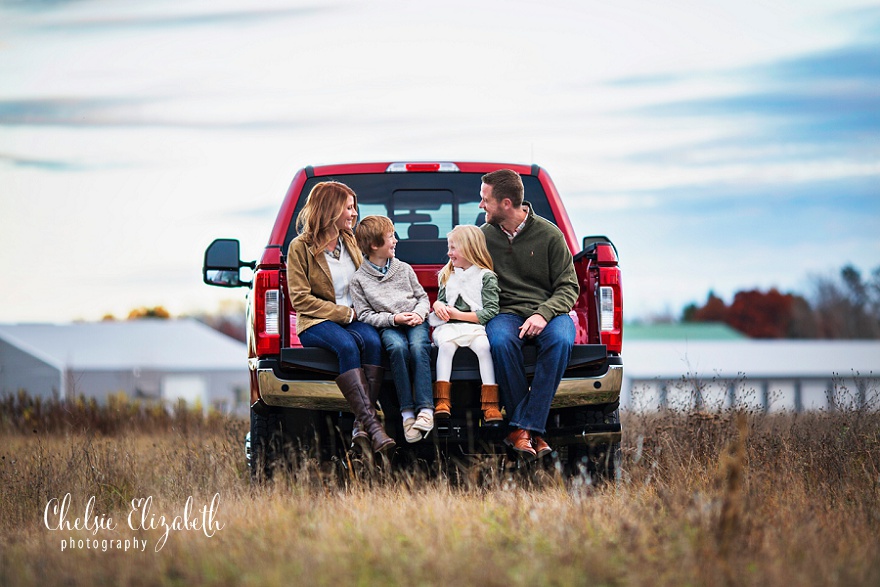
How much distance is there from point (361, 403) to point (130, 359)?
41.1 metres

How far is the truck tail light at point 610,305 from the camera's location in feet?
20.5

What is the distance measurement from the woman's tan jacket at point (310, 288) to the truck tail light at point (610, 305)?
1.44 meters

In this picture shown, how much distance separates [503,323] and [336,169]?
177cm

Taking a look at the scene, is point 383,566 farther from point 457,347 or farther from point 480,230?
point 480,230

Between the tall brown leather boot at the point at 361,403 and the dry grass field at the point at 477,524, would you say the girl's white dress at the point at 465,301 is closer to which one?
the tall brown leather boot at the point at 361,403

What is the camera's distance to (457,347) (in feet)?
20.2

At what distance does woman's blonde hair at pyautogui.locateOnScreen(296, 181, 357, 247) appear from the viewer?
6316mm

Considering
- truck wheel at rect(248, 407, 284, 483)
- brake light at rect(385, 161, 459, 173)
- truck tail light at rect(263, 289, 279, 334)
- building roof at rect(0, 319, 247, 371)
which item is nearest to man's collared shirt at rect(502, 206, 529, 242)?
brake light at rect(385, 161, 459, 173)

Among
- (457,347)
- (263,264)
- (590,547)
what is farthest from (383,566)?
(263,264)

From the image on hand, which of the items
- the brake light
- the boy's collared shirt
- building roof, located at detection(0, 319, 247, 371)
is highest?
the brake light

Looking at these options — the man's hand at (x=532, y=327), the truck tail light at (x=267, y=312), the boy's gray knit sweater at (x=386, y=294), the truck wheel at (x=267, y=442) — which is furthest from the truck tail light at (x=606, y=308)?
the truck wheel at (x=267, y=442)

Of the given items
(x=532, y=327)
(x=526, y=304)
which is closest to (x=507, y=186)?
(x=526, y=304)

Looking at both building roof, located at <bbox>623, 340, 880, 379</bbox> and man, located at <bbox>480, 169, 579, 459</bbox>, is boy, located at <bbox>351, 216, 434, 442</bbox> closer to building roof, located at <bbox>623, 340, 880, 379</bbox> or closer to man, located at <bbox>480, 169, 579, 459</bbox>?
man, located at <bbox>480, 169, 579, 459</bbox>

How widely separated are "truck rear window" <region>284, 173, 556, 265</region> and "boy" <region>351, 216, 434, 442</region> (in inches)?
28.8
